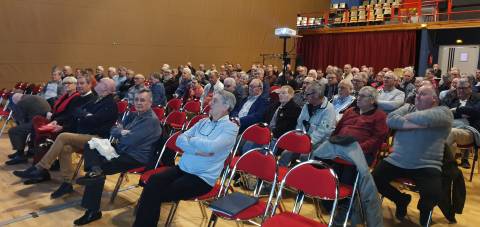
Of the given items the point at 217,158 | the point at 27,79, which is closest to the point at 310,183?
the point at 217,158

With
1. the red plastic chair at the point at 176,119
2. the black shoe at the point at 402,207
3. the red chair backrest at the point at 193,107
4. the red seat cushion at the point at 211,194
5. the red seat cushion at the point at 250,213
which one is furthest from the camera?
the red chair backrest at the point at 193,107

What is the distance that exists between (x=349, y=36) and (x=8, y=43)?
11316mm

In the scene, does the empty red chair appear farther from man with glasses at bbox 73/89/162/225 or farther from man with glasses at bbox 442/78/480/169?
man with glasses at bbox 442/78/480/169

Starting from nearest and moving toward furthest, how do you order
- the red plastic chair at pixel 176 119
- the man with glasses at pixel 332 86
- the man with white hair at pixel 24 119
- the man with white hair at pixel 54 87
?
1. the red plastic chair at pixel 176 119
2. the man with white hair at pixel 24 119
3. the man with white hair at pixel 54 87
4. the man with glasses at pixel 332 86

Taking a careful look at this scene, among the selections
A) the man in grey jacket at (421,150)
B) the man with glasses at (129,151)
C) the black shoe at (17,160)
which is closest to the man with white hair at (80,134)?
the man with glasses at (129,151)

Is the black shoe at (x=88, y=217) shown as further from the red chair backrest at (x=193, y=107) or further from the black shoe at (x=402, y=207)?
the red chair backrest at (x=193, y=107)

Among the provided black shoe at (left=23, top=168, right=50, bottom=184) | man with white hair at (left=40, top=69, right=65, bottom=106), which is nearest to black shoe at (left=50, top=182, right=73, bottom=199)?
black shoe at (left=23, top=168, right=50, bottom=184)

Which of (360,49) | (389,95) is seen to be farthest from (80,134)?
(360,49)

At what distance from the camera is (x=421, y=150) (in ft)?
10.6

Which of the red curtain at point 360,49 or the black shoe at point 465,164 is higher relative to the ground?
the red curtain at point 360,49

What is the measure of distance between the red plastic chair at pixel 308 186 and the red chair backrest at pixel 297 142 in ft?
2.73

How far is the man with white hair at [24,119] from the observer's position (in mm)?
5074

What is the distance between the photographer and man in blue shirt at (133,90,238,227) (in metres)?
2.86

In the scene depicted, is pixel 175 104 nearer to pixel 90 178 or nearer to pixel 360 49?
pixel 90 178
